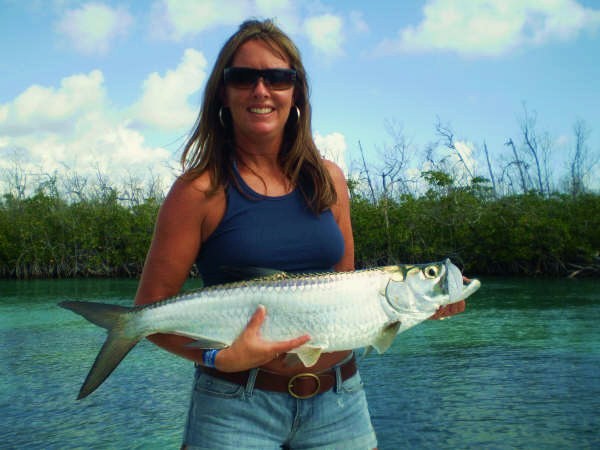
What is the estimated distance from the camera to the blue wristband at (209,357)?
2.39 meters

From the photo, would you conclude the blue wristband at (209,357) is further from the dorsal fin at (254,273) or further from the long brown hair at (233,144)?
the long brown hair at (233,144)

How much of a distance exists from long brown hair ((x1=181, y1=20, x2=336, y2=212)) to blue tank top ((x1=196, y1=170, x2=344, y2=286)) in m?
0.09

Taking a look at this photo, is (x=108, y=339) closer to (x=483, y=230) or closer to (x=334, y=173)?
(x=334, y=173)

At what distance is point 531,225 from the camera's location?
40719 mm

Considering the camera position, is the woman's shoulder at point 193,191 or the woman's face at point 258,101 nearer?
the woman's shoulder at point 193,191

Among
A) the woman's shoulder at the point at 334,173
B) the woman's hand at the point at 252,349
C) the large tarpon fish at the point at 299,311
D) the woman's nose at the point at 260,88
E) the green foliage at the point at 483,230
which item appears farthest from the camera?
the green foliage at the point at 483,230

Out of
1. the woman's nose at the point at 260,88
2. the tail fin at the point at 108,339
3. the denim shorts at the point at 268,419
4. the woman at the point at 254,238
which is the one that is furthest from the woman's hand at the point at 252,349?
the woman's nose at the point at 260,88

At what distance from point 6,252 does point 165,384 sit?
166ft

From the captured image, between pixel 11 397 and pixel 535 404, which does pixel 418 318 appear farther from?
pixel 11 397

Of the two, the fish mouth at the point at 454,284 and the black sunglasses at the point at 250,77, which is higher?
the black sunglasses at the point at 250,77

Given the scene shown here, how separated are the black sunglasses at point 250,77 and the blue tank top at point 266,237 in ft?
1.38

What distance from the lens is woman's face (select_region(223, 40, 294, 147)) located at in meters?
2.70

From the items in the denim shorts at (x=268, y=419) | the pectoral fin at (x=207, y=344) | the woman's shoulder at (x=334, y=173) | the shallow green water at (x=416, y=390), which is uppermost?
the woman's shoulder at (x=334, y=173)

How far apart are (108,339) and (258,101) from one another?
47.3 inches
